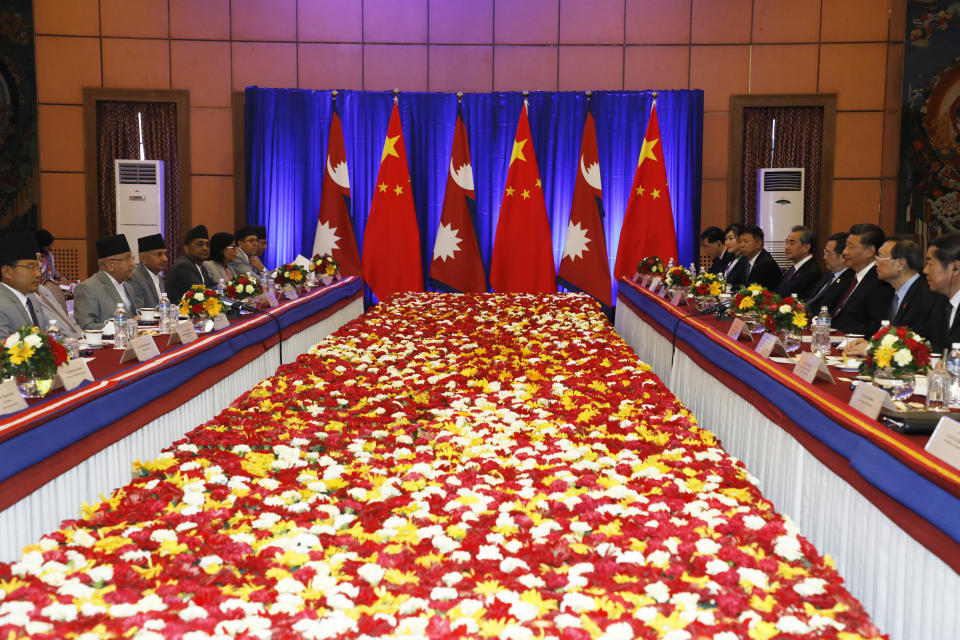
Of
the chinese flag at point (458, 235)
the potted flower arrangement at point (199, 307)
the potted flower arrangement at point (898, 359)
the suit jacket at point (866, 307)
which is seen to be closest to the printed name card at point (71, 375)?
the potted flower arrangement at point (199, 307)

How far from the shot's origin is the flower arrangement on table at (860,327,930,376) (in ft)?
9.00

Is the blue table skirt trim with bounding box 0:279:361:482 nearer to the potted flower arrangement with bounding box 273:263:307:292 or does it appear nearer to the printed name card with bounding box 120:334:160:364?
the printed name card with bounding box 120:334:160:364

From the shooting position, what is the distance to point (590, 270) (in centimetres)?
877

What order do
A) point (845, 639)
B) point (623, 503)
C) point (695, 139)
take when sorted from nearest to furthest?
point (845, 639)
point (623, 503)
point (695, 139)

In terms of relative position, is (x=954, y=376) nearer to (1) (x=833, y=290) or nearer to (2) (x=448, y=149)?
(1) (x=833, y=290)

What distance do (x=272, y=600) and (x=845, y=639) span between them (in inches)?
48.6

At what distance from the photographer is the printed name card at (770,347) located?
3664 millimetres

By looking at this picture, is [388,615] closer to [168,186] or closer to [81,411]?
[81,411]

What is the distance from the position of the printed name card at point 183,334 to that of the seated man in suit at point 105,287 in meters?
1.17

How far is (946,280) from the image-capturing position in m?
3.54

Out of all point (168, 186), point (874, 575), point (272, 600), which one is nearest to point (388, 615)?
point (272, 600)

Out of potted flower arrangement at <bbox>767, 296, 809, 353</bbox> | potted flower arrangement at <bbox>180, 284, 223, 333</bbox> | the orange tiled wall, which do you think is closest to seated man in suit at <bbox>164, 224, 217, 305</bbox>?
potted flower arrangement at <bbox>180, 284, 223, 333</bbox>

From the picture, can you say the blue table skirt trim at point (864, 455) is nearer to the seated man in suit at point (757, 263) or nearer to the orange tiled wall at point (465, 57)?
the seated man in suit at point (757, 263)

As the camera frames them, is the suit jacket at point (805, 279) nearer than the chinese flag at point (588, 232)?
Yes
